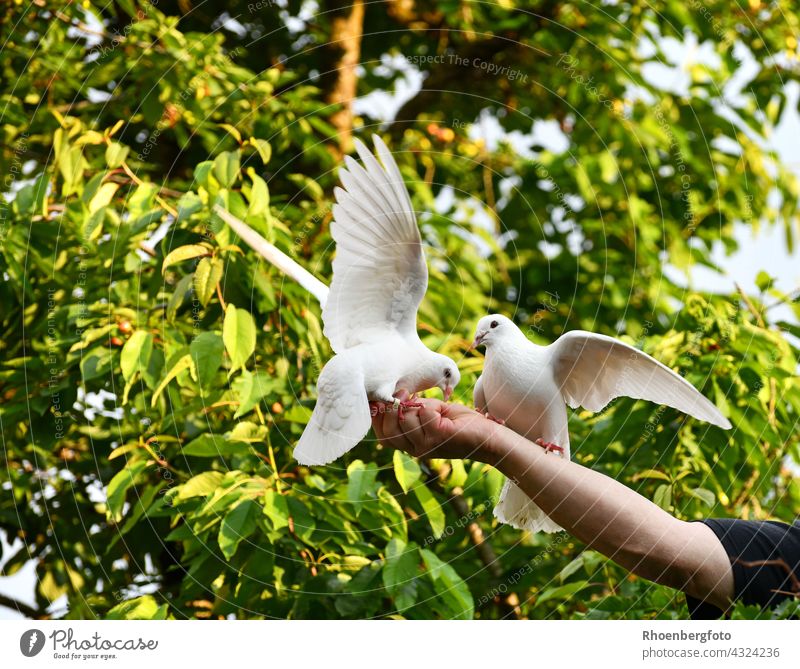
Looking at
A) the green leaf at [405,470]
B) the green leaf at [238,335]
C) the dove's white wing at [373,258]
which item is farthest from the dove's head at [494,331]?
the green leaf at [238,335]

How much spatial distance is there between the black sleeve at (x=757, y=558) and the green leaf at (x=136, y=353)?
1.24m

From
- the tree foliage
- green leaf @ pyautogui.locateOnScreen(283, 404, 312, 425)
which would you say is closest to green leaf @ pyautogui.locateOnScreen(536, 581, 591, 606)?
the tree foliage

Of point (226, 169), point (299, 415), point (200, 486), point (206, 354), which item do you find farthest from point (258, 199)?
point (200, 486)

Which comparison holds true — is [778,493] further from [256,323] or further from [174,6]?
[174,6]

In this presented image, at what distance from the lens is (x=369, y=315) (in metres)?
1.63

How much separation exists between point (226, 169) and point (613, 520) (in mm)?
1257

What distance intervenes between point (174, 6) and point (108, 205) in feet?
4.81

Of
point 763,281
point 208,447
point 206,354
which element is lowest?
point 208,447

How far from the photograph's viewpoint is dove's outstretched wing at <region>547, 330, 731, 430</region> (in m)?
1.60

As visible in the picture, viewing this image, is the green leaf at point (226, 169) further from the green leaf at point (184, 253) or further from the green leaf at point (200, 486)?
the green leaf at point (200, 486)

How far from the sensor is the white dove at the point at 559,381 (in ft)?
5.21

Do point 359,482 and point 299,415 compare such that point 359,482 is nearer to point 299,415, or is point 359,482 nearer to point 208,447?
point 299,415

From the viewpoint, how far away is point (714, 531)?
1688 mm

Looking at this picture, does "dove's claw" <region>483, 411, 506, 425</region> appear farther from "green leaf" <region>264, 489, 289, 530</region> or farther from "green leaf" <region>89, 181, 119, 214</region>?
"green leaf" <region>89, 181, 119, 214</region>
